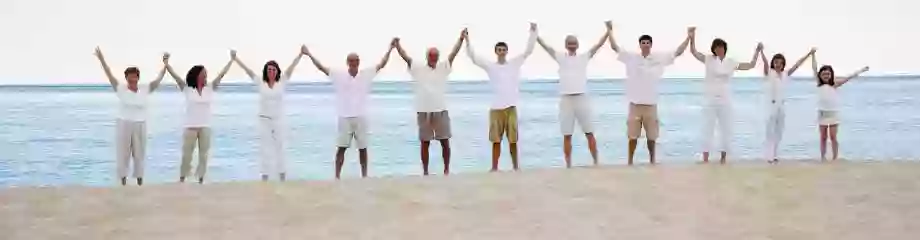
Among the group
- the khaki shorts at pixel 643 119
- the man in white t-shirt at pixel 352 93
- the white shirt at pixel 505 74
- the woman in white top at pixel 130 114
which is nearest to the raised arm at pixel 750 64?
the khaki shorts at pixel 643 119

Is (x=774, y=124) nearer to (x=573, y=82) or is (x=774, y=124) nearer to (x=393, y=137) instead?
(x=573, y=82)

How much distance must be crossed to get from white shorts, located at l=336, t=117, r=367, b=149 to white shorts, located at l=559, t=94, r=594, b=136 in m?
1.57

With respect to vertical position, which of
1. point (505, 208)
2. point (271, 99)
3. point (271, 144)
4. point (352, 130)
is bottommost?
point (505, 208)

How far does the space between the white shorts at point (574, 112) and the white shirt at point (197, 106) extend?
2.75 meters

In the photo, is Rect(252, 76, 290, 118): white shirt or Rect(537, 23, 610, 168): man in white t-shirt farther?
Rect(537, 23, 610, 168): man in white t-shirt

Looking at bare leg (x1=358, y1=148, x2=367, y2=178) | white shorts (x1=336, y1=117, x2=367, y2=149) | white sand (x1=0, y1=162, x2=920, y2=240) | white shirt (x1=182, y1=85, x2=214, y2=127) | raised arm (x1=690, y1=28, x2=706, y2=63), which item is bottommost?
white sand (x1=0, y1=162, x2=920, y2=240)

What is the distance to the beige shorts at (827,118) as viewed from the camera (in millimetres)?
11164

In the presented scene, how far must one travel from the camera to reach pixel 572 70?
1018 centimetres

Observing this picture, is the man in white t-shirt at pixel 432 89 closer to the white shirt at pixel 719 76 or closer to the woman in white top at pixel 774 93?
the white shirt at pixel 719 76

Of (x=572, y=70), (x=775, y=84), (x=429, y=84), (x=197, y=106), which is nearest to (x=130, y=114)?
(x=197, y=106)

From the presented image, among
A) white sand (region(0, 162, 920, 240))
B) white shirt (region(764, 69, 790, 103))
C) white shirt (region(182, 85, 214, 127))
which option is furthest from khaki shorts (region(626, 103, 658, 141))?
white shirt (region(182, 85, 214, 127))

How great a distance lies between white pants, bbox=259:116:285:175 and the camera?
389 inches

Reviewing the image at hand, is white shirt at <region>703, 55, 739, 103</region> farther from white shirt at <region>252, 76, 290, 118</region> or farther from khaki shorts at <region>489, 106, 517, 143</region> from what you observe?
white shirt at <region>252, 76, 290, 118</region>

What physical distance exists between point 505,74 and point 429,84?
602mm
